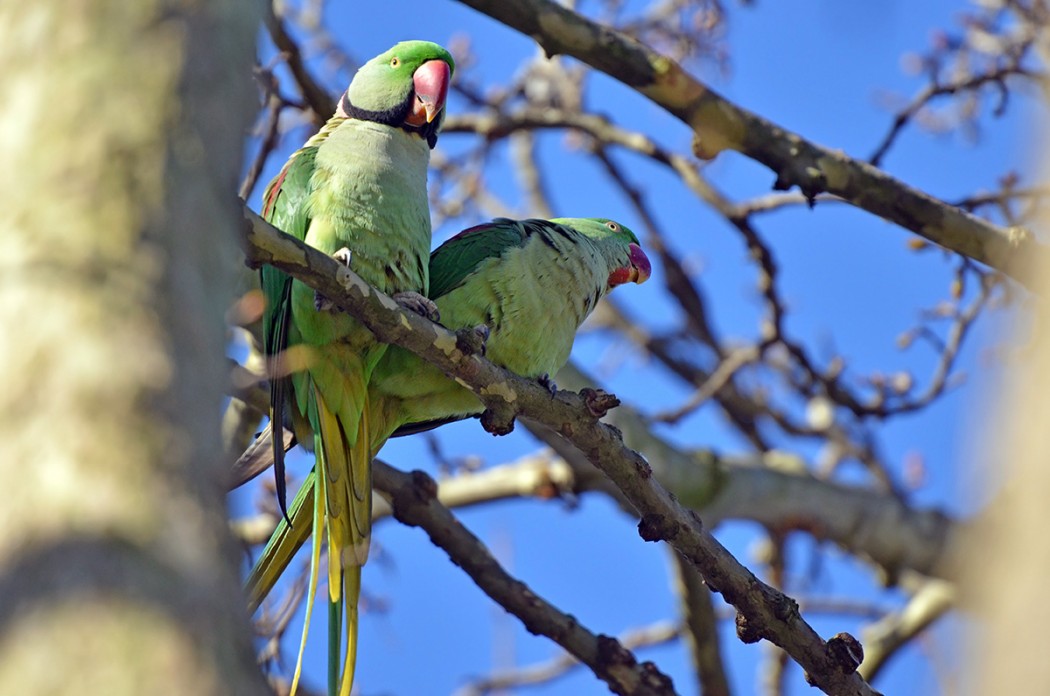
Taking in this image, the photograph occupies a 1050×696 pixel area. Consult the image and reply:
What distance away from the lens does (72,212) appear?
1.25 meters

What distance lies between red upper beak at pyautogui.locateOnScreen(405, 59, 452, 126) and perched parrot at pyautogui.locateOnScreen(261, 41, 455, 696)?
29 centimetres

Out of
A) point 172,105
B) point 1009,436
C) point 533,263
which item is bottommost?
point 1009,436

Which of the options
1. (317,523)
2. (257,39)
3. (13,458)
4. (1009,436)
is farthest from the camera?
(317,523)

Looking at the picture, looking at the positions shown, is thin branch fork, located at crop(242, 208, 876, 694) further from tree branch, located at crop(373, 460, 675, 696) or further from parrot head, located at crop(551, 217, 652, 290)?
parrot head, located at crop(551, 217, 652, 290)

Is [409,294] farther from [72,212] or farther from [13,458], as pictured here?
[13,458]

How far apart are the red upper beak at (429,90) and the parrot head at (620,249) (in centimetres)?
60

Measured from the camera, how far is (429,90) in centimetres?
363

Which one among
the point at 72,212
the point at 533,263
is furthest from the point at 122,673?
the point at 533,263

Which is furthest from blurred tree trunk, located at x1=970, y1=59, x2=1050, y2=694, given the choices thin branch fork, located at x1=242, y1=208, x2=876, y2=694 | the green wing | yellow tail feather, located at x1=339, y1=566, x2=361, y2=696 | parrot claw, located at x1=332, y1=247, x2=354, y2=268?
the green wing

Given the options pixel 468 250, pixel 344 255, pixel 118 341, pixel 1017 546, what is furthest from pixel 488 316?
pixel 1017 546

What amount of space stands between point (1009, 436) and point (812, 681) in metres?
1.93

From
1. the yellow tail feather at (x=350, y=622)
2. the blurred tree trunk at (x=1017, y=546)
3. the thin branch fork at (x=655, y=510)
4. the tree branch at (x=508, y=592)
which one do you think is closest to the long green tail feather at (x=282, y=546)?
the yellow tail feather at (x=350, y=622)

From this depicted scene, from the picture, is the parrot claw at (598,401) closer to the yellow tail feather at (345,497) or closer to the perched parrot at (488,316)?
the perched parrot at (488,316)

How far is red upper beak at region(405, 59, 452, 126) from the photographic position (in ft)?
11.7
